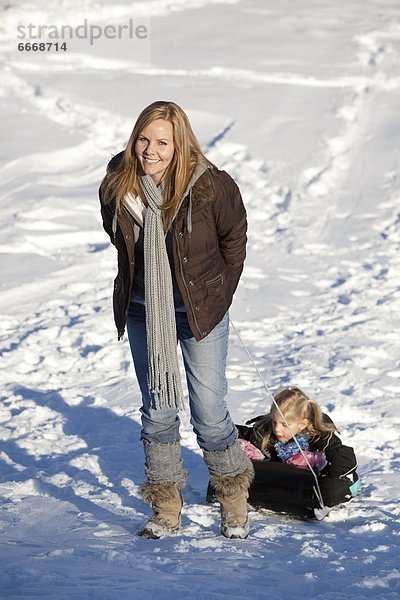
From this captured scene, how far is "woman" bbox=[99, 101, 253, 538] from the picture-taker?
337 centimetres

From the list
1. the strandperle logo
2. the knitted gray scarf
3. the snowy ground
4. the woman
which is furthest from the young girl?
the strandperle logo

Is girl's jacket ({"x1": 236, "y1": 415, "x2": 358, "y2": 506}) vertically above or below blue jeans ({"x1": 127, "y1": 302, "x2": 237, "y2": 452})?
below

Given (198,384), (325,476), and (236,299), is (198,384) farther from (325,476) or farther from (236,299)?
(236,299)

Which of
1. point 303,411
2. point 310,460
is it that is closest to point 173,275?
point 303,411

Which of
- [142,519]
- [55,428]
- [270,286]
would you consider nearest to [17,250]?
[270,286]

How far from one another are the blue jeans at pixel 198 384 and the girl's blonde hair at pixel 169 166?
449mm

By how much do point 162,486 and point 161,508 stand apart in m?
0.10

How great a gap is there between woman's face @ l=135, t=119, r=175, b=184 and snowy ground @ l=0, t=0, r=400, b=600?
1.49 metres

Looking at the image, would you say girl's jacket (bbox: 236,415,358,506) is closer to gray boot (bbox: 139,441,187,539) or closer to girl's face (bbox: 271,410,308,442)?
girl's face (bbox: 271,410,308,442)

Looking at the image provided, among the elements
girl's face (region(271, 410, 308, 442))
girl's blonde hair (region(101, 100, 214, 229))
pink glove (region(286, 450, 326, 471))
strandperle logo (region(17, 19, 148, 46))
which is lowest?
pink glove (region(286, 450, 326, 471))

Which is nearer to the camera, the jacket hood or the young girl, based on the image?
the jacket hood

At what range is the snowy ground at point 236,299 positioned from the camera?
11.7 feet

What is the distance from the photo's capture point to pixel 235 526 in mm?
3834

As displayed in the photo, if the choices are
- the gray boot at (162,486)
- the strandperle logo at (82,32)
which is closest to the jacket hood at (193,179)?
the gray boot at (162,486)
